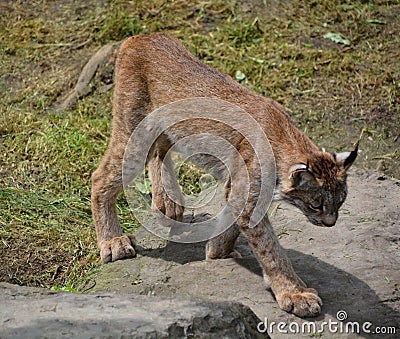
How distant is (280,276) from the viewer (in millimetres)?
5461

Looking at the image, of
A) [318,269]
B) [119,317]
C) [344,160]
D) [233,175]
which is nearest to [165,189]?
[233,175]

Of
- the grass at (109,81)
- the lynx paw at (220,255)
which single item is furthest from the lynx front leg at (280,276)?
the grass at (109,81)

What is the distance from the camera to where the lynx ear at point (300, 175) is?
532cm

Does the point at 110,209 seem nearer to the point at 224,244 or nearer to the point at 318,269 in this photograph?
the point at 224,244

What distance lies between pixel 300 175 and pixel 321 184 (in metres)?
0.16

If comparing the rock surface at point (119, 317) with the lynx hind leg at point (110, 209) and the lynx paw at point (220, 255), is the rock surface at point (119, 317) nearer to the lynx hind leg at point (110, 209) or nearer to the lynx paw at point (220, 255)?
the lynx paw at point (220, 255)

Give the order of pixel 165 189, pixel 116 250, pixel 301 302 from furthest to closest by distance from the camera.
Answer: pixel 165 189 < pixel 116 250 < pixel 301 302

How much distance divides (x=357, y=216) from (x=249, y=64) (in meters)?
3.45

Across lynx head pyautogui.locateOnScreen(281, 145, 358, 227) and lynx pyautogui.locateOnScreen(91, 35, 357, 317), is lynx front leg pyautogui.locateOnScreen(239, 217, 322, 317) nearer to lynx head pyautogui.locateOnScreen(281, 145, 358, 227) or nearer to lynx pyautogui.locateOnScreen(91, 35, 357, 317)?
lynx pyautogui.locateOnScreen(91, 35, 357, 317)

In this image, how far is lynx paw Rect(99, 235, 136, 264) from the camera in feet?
21.1

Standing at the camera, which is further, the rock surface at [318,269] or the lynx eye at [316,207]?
the lynx eye at [316,207]

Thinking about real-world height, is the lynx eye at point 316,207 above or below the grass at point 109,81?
above

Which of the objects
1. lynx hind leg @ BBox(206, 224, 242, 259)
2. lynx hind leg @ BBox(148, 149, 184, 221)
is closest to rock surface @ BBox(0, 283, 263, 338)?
lynx hind leg @ BBox(206, 224, 242, 259)

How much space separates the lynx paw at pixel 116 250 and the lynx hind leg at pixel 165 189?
61 centimetres
